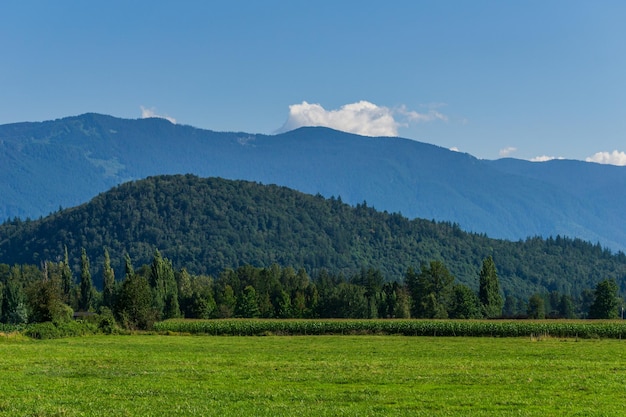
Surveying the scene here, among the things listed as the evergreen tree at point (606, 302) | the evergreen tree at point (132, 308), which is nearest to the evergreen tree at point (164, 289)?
the evergreen tree at point (132, 308)

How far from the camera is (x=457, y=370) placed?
43.4 meters

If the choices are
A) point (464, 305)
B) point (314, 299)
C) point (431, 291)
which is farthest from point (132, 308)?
point (431, 291)

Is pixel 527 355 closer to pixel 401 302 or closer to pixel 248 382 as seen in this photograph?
pixel 248 382

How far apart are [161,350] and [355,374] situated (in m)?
25.8

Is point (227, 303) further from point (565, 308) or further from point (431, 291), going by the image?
point (565, 308)

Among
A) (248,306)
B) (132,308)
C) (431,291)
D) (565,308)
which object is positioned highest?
(431,291)

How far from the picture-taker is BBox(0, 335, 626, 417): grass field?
30734mm

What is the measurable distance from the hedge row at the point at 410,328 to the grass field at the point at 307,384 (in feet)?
117

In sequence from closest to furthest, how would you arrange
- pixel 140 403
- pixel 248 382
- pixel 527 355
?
pixel 140 403, pixel 248 382, pixel 527 355

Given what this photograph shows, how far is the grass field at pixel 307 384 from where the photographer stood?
30.7 meters

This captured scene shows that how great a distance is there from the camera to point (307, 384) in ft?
123

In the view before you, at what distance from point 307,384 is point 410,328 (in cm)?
5953

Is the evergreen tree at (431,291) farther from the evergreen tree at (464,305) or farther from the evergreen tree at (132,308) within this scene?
the evergreen tree at (132,308)

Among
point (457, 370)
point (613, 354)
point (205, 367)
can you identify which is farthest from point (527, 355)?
point (205, 367)
